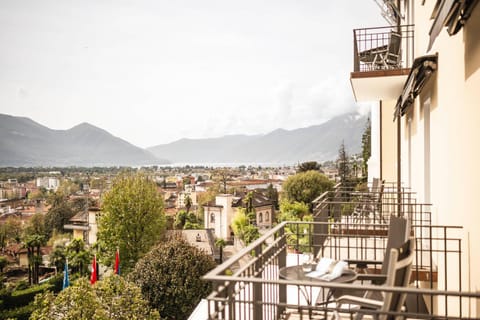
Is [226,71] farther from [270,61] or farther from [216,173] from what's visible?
[216,173]

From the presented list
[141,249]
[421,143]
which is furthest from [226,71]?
[421,143]

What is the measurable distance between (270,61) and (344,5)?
310 ft

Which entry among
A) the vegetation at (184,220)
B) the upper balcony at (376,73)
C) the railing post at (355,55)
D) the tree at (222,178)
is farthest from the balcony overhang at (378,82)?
the tree at (222,178)

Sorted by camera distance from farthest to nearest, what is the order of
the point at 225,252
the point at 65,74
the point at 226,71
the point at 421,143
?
the point at 226,71, the point at 65,74, the point at 225,252, the point at 421,143

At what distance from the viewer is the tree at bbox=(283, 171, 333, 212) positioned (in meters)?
49.8

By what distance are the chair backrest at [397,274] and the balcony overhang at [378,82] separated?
6.62m

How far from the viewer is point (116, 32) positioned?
16162 cm

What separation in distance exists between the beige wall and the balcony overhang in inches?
75.3

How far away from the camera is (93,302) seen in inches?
682

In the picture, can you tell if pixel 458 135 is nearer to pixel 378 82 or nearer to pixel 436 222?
pixel 436 222

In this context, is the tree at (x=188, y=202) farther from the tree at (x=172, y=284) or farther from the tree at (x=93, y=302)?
the tree at (x=93, y=302)

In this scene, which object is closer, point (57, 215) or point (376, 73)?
point (376, 73)

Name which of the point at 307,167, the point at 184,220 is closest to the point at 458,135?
the point at 307,167

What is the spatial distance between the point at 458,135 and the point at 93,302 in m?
16.8
